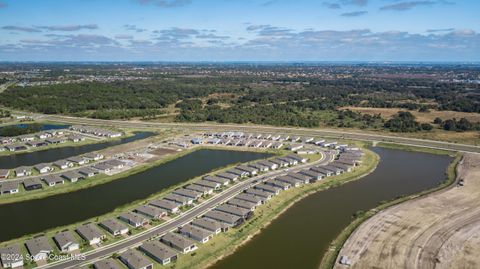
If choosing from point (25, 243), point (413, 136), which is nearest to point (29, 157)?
point (25, 243)

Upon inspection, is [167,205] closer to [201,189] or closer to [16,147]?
[201,189]

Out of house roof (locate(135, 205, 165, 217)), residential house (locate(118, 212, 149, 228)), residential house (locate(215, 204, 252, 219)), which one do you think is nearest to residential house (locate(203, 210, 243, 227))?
residential house (locate(215, 204, 252, 219))

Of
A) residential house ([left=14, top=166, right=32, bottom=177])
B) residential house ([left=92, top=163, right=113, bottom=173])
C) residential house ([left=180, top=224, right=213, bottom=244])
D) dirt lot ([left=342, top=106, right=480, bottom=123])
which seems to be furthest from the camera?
dirt lot ([left=342, top=106, right=480, bottom=123])

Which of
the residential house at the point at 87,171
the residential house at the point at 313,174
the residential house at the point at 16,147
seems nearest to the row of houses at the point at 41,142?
the residential house at the point at 16,147

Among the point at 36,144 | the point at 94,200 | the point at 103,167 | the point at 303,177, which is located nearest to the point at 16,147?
the point at 36,144

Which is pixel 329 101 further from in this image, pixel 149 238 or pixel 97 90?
pixel 149 238

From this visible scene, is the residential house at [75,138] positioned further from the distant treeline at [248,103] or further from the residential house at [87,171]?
Answer: the residential house at [87,171]

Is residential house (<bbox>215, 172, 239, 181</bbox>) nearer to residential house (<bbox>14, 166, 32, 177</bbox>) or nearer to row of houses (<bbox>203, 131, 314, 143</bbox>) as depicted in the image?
row of houses (<bbox>203, 131, 314, 143</bbox>)

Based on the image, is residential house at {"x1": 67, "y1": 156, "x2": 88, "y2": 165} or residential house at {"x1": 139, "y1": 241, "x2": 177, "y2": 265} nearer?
residential house at {"x1": 139, "y1": 241, "x2": 177, "y2": 265}
